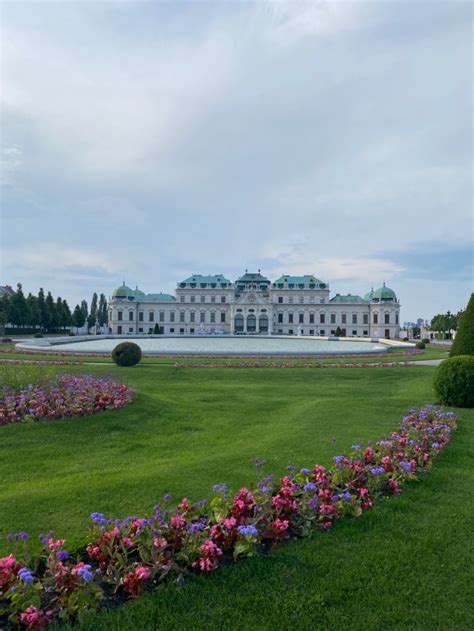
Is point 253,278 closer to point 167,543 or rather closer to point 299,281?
point 299,281

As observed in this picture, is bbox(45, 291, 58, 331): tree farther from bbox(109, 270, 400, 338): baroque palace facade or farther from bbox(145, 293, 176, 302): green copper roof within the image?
bbox(145, 293, 176, 302): green copper roof

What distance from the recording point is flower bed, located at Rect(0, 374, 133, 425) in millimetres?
9398

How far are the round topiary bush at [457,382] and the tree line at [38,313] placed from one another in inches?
2360

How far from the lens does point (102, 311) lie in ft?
388

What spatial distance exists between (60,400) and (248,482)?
566 cm

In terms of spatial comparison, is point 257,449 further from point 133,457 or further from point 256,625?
point 256,625

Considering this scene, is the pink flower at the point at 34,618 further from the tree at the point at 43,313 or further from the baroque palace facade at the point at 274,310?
the baroque palace facade at the point at 274,310

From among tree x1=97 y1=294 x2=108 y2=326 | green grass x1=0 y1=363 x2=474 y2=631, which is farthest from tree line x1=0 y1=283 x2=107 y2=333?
green grass x1=0 y1=363 x2=474 y2=631

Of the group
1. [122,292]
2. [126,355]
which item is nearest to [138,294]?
[122,292]

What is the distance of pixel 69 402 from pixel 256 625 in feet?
25.1

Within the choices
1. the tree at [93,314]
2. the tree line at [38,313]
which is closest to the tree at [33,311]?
the tree line at [38,313]

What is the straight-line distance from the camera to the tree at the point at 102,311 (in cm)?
11500

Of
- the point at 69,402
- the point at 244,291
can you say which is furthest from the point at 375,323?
the point at 69,402

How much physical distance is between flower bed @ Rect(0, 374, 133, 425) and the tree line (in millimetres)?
55544
